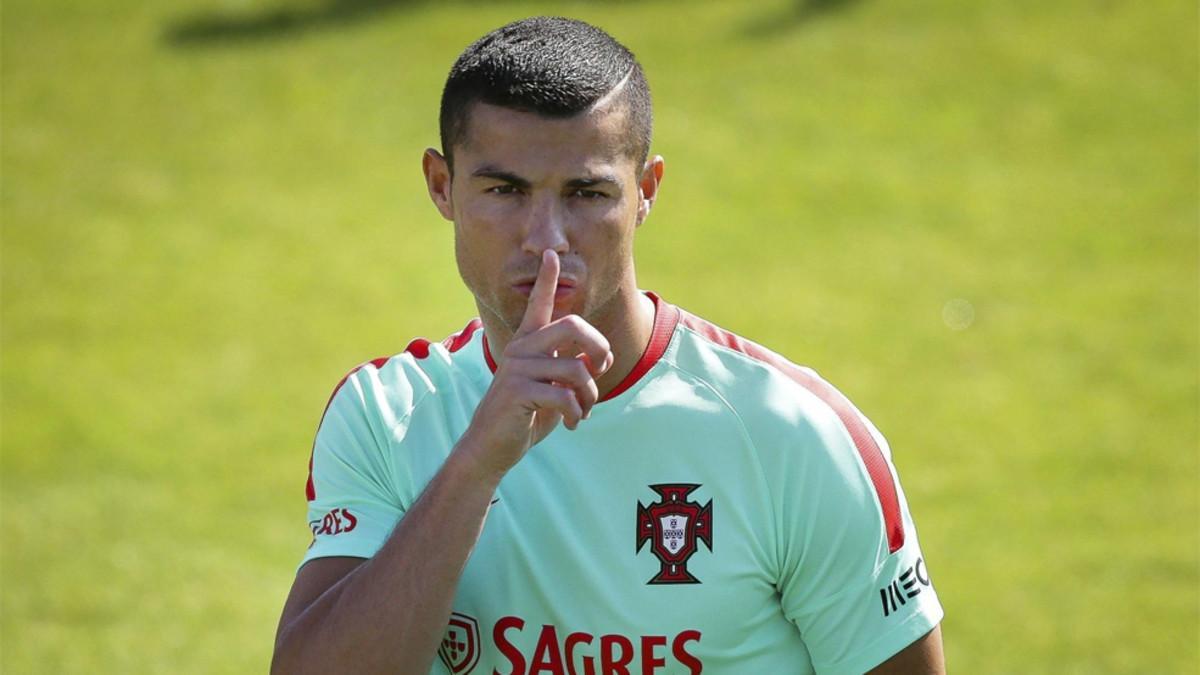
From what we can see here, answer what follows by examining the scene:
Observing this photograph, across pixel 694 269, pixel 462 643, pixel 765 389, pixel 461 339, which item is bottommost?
pixel 462 643

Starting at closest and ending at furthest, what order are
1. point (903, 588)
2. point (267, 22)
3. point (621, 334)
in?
point (903, 588)
point (621, 334)
point (267, 22)

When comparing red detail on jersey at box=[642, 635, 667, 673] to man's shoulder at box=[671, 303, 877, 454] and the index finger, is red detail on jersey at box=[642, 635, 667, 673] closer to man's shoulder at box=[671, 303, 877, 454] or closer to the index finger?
man's shoulder at box=[671, 303, 877, 454]

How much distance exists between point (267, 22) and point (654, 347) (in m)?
12.9

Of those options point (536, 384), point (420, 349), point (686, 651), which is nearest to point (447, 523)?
point (536, 384)

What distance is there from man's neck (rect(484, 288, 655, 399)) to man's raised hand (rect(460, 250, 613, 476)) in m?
0.31

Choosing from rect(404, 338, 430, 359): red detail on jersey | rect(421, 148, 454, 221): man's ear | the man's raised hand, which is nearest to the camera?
the man's raised hand

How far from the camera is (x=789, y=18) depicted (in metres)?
15.1

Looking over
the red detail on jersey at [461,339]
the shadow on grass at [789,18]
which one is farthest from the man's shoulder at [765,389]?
the shadow on grass at [789,18]

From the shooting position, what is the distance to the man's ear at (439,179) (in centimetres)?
328

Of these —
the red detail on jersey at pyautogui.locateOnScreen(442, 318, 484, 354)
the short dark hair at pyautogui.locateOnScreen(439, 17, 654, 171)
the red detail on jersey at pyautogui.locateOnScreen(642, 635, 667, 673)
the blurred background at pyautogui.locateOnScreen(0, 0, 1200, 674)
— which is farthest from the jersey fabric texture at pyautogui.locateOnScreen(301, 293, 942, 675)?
the blurred background at pyautogui.locateOnScreen(0, 0, 1200, 674)

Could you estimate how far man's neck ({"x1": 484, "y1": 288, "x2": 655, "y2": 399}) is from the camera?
3.17 meters

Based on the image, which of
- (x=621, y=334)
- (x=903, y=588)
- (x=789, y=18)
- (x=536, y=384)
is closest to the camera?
(x=536, y=384)

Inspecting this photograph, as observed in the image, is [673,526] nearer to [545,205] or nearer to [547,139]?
[545,205]

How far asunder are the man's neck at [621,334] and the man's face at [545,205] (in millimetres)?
83
